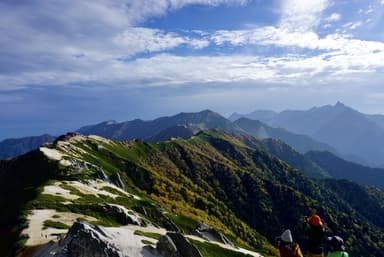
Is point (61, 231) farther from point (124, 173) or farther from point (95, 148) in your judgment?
point (95, 148)

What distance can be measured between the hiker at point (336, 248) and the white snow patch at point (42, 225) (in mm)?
36780

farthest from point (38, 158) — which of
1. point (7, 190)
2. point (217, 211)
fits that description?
point (217, 211)

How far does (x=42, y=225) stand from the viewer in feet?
161

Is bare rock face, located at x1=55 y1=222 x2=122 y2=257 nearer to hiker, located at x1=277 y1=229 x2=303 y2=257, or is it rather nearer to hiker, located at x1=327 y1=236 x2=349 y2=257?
hiker, located at x1=277 y1=229 x2=303 y2=257

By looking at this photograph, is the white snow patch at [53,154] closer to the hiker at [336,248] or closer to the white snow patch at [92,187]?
the white snow patch at [92,187]

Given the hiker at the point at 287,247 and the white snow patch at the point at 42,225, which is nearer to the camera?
the hiker at the point at 287,247

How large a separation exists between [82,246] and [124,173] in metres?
141

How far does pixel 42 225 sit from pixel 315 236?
4333 centimetres

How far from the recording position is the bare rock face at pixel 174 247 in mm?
43000

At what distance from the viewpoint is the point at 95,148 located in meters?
183

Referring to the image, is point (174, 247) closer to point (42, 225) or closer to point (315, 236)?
point (42, 225)

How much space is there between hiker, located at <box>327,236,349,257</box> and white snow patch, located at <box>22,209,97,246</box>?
36780 millimetres

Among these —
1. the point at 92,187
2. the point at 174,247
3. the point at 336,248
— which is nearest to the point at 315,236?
the point at 336,248

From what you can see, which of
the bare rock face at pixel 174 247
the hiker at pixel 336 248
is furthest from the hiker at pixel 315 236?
the bare rock face at pixel 174 247
